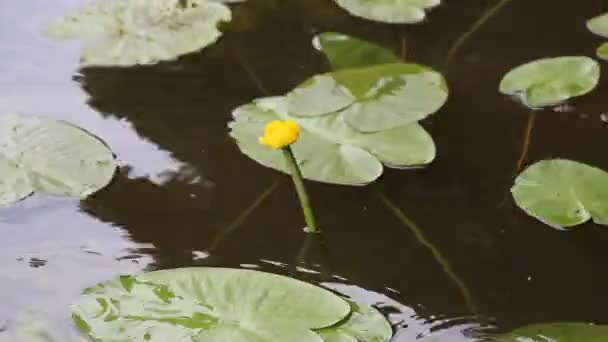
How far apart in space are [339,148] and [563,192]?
0.77 feet

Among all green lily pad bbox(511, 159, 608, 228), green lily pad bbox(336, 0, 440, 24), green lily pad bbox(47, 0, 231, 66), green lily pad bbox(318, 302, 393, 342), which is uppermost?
green lily pad bbox(47, 0, 231, 66)

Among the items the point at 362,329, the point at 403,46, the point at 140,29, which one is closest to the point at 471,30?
the point at 403,46

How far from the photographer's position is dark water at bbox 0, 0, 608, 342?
0.76 metres

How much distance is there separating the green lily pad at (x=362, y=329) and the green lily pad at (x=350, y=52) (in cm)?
39

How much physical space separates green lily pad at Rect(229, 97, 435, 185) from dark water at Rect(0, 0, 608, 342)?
0.05 ft

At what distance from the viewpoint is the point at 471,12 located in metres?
1.14

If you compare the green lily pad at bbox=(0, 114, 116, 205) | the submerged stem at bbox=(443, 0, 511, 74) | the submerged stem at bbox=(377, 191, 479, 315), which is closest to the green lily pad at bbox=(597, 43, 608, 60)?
the submerged stem at bbox=(443, 0, 511, 74)

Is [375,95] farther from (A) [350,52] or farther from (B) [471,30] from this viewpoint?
(B) [471,30]

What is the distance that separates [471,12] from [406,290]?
52 centimetres

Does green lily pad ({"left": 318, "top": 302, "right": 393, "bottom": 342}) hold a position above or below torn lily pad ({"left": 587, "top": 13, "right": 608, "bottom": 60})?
below

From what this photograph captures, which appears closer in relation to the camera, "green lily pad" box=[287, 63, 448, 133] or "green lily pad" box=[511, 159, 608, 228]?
"green lily pad" box=[511, 159, 608, 228]

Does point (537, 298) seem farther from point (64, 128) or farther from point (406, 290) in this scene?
point (64, 128)

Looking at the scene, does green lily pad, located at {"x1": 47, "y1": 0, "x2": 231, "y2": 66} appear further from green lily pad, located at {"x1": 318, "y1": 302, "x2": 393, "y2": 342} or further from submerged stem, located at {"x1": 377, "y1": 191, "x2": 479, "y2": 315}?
green lily pad, located at {"x1": 318, "y1": 302, "x2": 393, "y2": 342}

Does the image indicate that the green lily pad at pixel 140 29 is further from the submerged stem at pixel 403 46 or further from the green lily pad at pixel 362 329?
the green lily pad at pixel 362 329
